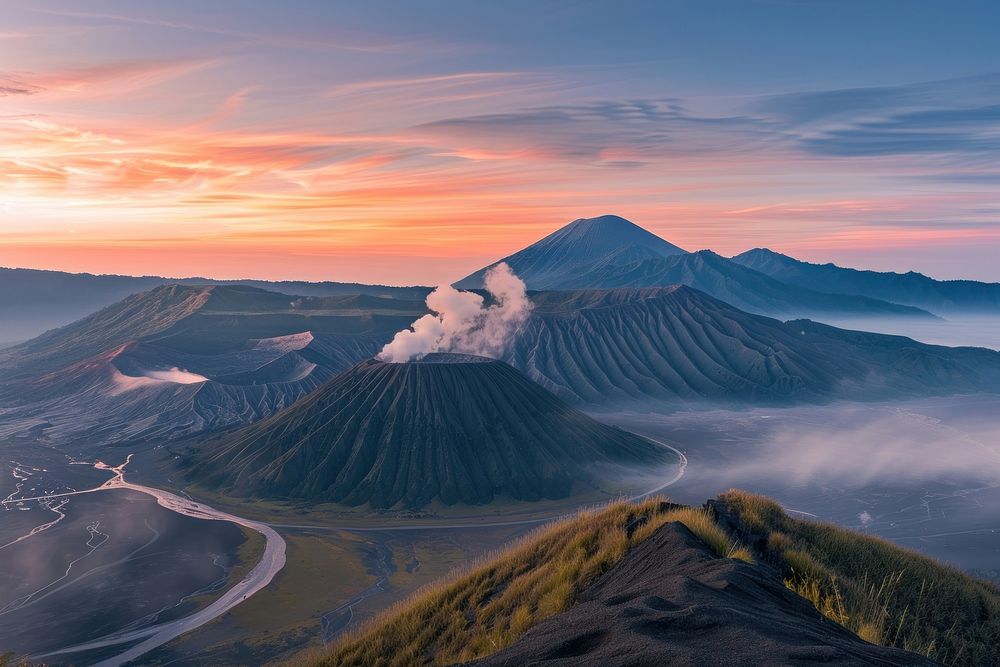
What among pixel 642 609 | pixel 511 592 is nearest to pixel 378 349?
pixel 511 592

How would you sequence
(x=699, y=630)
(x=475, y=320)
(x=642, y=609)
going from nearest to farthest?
(x=699, y=630) → (x=642, y=609) → (x=475, y=320)

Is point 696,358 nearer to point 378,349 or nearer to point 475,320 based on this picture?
point 475,320

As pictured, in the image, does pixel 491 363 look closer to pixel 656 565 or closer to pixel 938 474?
pixel 938 474

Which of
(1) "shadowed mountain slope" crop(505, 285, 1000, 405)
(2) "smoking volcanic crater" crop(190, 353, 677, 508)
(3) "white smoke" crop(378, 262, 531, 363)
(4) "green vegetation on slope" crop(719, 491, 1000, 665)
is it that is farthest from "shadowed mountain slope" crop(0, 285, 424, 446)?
(4) "green vegetation on slope" crop(719, 491, 1000, 665)

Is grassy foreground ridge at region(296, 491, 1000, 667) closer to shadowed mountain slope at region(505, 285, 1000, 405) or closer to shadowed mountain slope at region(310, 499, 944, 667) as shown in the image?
shadowed mountain slope at region(310, 499, 944, 667)

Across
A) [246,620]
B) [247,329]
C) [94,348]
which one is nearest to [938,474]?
[246,620]

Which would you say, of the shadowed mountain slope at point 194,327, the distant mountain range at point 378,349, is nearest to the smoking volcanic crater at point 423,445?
the distant mountain range at point 378,349
